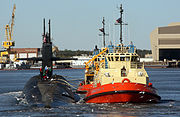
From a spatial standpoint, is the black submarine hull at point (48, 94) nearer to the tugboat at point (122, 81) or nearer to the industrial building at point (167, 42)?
the tugboat at point (122, 81)

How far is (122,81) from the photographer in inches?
1265

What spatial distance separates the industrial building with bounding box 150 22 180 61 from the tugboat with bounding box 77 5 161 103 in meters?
142

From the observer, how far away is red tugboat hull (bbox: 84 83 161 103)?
1243 inches

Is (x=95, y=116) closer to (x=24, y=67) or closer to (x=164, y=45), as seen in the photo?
(x=24, y=67)

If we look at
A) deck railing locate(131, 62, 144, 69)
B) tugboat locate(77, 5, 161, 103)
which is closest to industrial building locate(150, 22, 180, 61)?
tugboat locate(77, 5, 161, 103)

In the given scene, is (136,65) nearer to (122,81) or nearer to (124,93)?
(122,81)

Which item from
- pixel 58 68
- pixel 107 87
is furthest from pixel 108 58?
pixel 58 68

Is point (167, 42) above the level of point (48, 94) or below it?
above

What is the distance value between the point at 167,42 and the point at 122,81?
149608mm

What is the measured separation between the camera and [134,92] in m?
31.5

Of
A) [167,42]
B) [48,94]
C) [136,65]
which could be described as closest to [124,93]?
[136,65]

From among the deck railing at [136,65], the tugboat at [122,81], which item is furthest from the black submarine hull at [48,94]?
the deck railing at [136,65]

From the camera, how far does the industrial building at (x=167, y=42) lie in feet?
580

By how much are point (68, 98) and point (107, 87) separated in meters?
4.65
